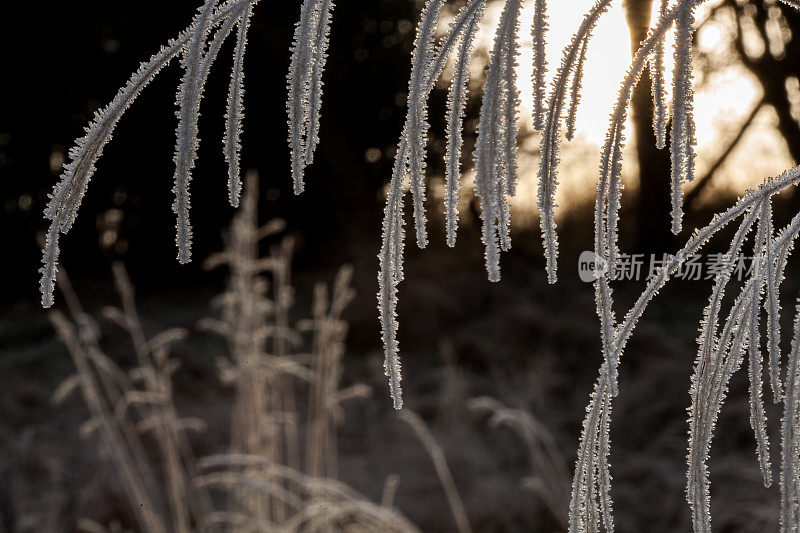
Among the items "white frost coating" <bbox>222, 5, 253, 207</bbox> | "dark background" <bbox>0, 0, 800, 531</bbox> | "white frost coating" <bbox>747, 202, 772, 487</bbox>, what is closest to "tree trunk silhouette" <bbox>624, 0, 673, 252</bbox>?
"dark background" <bbox>0, 0, 800, 531</bbox>

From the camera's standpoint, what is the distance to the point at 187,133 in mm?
314

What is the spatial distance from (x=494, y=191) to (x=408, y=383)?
2.82 meters

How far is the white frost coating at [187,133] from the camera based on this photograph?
0.31 metres

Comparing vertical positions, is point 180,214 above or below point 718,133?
below

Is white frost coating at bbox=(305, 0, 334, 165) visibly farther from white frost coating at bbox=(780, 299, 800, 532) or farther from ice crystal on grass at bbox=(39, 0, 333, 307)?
white frost coating at bbox=(780, 299, 800, 532)

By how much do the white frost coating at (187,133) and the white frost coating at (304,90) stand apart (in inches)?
1.4

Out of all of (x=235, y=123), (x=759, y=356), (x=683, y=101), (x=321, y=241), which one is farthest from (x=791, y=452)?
(x=321, y=241)

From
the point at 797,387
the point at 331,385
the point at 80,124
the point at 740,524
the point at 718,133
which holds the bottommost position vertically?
the point at 740,524

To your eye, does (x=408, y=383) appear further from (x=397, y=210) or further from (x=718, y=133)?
(x=397, y=210)

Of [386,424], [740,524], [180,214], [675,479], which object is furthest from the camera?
[386,424]

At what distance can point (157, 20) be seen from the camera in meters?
3.76

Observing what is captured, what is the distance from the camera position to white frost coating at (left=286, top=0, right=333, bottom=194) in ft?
1.06

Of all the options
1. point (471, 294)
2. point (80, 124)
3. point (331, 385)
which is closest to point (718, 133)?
point (471, 294)

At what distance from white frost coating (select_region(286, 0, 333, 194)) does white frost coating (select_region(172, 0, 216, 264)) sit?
0.03 metres
